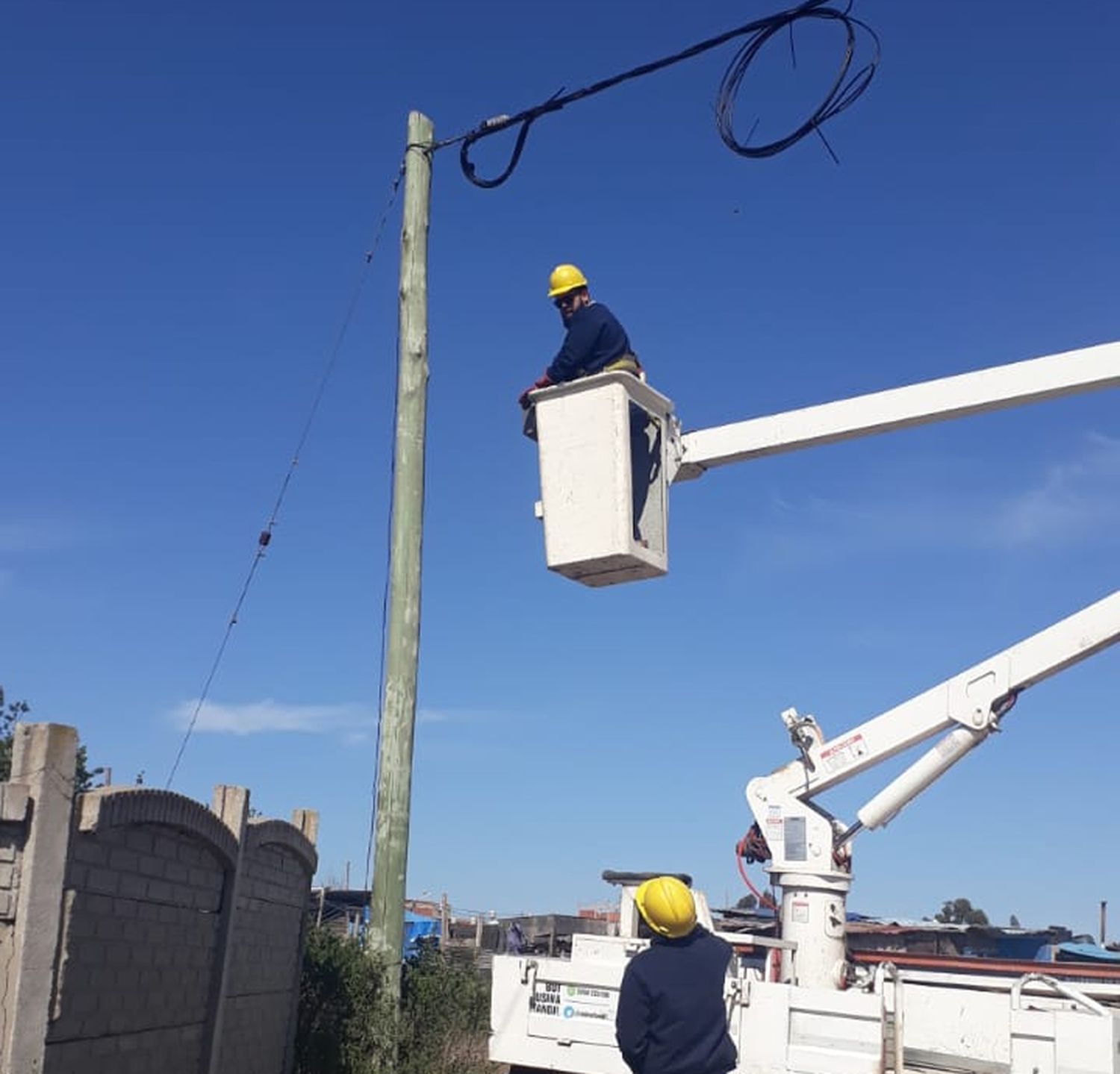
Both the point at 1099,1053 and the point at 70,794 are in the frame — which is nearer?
the point at 70,794

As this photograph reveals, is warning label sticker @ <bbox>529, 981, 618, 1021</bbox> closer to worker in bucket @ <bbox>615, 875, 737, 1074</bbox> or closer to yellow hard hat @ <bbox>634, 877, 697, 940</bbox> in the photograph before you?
worker in bucket @ <bbox>615, 875, 737, 1074</bbox>

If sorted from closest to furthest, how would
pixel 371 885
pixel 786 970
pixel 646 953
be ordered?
pixel 646 953
pixel 786 970
pixel 371 885

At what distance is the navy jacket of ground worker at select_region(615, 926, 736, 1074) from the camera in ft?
16.6

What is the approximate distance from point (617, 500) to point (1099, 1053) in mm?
4172

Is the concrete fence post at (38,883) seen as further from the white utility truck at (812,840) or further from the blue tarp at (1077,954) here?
the blue tarp at (1077,954)

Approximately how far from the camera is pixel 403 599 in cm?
1033

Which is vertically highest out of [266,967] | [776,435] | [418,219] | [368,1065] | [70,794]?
[418,219]

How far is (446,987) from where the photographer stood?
37.2 ft

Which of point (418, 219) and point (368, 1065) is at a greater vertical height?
point (418, 219)

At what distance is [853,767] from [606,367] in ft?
12.9

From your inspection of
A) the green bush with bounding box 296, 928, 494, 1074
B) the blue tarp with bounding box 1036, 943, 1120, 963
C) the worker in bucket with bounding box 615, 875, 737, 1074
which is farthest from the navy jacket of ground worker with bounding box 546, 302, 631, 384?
the blue tarp with bounding box 1036, 943, 1120, 963

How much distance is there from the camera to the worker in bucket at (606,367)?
695cm

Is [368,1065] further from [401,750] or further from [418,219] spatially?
[418,219]

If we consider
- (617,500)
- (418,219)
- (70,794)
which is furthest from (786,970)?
(418,219)
